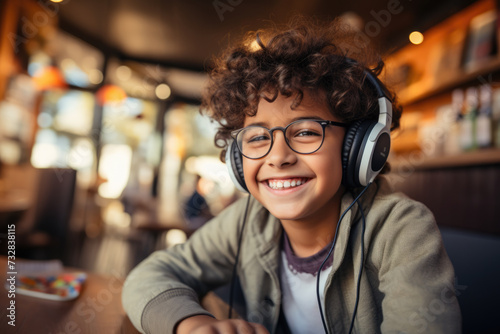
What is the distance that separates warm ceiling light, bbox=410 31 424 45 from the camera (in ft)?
7.93

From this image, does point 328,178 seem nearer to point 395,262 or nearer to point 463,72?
point 395,262

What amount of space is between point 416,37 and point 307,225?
2.29m

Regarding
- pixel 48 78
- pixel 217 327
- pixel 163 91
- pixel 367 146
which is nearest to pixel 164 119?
pixel 163 91

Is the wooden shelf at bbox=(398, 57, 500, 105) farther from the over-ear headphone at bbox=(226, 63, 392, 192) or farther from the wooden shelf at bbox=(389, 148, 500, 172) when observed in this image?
the over-ear headphone at bbox=(226, 63, 392, 192)

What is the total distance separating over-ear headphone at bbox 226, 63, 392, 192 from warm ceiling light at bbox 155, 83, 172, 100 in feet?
22.6

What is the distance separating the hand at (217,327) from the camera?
549 mm

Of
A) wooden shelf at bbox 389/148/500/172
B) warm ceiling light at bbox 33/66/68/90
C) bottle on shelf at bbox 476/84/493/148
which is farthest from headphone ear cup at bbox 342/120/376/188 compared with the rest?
warm ceiling light at bbox 33/66/68/90

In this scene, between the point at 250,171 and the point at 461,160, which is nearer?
the point at 250,171

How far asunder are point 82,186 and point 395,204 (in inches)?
238

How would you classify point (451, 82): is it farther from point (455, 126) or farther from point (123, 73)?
point (123, 73)

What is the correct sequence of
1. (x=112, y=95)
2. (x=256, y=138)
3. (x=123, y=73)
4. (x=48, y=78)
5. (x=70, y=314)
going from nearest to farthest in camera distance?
(x=70, y=314) → (x=256, y=138) → (x=48, y=78) → (x=112, y=95) → (x=123, y=73)

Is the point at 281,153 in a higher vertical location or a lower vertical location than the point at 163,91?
lower

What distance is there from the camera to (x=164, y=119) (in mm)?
7371

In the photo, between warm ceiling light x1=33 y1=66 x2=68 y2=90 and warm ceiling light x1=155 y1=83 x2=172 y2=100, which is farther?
warm ceiling light x1=155 y1=83 x2=172 y2=100
